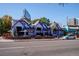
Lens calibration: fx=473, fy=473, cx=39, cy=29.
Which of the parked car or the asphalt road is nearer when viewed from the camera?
the asphalt road

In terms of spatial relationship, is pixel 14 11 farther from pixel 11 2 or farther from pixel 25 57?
pixel 25 57

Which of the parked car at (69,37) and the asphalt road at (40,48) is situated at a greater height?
the parked car at (69,37)

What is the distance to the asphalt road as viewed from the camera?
9438mm

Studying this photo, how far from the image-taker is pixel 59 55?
30.8 ft

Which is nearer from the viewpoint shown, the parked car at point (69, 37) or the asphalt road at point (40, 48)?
the asphalt road at point (40, 48)

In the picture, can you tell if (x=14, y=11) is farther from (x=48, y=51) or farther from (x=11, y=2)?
(x=48, y=51)

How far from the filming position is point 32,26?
9547mm

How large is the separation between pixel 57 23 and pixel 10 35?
98 centimetres

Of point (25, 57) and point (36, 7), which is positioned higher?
point (36, 7)

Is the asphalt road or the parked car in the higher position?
the parked car

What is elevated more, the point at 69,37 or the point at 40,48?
the point at 69,37

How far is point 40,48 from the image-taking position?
374 inches

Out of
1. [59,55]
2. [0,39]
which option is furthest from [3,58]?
[59,55]

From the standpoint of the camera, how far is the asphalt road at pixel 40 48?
944cm
